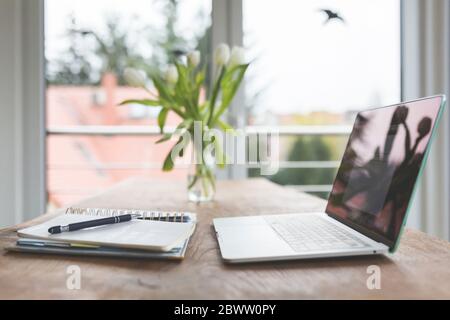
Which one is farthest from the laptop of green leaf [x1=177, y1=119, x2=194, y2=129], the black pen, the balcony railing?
the balcony railing

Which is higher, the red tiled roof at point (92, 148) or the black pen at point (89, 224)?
the red tiled roof at point (92, 148)

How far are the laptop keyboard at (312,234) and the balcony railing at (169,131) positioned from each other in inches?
46.7

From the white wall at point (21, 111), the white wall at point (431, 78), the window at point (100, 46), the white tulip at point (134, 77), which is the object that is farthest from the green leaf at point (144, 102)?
the white wall at point (431, 78)

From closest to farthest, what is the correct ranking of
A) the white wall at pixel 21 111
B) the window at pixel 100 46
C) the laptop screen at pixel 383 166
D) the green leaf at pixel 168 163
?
1. the laptop screen at pixel 383 166
2. the green leaf at pixel 168 163
3. the white wall at pixel 21 111
4. the window at pixel 100 46

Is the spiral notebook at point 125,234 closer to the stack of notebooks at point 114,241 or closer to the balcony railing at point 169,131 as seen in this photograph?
the stack of notebooks at point 114,241

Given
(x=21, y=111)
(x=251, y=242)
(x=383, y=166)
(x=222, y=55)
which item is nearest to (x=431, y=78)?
(x=222, y=55)

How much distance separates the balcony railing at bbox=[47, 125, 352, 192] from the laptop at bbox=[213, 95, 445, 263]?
1186mm

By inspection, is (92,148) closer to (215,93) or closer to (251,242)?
(215,93)

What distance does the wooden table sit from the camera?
1.35ft

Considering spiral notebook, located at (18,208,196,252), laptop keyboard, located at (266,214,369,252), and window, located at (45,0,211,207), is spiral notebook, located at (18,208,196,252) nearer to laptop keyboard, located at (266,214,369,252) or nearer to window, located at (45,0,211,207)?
laptop keyboard, located at (266,214,369,252)

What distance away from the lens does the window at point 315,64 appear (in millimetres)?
1904

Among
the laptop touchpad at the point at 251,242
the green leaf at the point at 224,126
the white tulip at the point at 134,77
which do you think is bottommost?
the laptop touchpad at the point at 251,242

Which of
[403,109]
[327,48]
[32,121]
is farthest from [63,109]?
[403,109]
